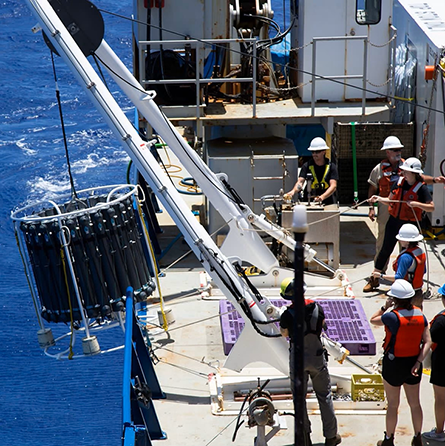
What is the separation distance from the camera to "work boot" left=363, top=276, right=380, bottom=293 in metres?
9.99

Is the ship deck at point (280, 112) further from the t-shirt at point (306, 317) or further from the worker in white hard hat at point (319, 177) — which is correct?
the t-shirt at point (306, 317)

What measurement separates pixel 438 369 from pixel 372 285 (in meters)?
3.46

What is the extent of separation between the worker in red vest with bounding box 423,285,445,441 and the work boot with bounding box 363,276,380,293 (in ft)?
10.6

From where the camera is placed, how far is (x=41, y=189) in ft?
71.3

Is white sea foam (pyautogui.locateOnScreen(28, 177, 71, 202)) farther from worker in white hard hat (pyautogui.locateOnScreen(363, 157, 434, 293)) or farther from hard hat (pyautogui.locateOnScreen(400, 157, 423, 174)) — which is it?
hard hat (pyautogui.locateOnScreen(400, 157, 423, 174))

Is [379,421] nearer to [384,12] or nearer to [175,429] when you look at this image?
[175,429]

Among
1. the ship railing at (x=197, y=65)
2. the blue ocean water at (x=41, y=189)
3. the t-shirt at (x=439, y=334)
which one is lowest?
the blue ocean water at (x=41, y=189)

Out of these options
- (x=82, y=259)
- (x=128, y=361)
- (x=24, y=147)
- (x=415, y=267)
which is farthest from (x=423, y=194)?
(x=24, y=147)

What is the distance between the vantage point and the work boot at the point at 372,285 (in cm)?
999

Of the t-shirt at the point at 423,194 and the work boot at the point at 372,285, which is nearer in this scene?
the t-shirt at the point at 423,194

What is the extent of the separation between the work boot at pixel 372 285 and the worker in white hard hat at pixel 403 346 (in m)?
3.41

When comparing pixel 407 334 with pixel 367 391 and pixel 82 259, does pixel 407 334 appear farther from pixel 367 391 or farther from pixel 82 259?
pixel 82 259

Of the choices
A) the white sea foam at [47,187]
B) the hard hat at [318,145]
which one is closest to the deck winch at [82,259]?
the hard hat at [318,145]

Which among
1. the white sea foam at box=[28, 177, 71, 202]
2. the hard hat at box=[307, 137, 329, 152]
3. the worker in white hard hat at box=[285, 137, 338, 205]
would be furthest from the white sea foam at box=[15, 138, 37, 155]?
the hard hat at box=[307, 137, 329, 152]
